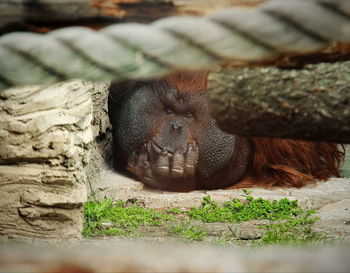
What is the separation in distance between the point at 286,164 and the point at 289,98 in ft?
8.94

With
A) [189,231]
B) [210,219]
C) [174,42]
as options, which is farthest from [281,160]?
[174,42]

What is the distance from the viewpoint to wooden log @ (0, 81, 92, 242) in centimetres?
211

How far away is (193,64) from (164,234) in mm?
1912

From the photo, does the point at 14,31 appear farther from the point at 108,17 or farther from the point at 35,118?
the point at 35,118

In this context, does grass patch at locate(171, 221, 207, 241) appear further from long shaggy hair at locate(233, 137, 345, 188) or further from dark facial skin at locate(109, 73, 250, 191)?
long shaggy hair at locate(233, 137, 345, 188)

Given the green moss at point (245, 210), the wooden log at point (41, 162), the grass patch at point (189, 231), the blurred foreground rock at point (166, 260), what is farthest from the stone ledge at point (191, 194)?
the blurred foreground rock at point (166, 260)

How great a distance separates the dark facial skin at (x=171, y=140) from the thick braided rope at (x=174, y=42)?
241 centimetres

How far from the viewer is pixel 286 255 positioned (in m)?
0.69

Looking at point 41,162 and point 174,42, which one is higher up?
point 174,42

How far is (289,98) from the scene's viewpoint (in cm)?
103

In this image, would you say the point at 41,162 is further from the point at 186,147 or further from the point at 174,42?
the point at 174,42

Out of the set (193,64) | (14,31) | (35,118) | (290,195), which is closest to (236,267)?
(193,64)

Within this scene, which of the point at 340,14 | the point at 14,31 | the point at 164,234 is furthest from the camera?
the point at 164,234

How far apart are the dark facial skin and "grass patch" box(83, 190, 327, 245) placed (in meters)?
0.33
